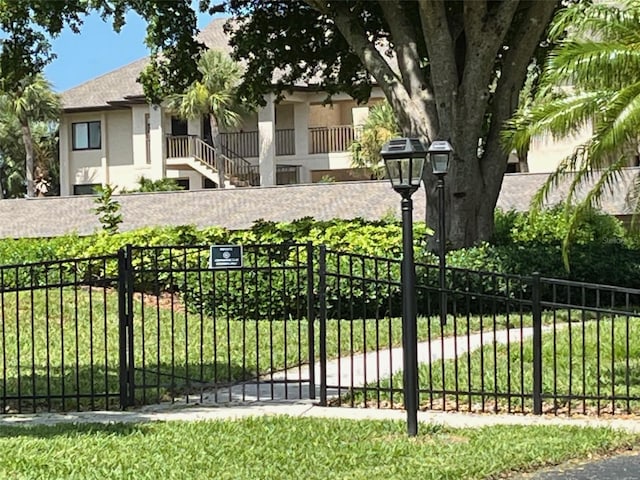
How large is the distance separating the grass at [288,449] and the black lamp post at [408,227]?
397 mm

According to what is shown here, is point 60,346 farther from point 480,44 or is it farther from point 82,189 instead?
point 82,189

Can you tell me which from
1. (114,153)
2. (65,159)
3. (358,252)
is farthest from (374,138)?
(358,252)

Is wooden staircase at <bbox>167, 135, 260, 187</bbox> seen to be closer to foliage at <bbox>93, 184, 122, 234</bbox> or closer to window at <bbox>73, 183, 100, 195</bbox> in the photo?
window at <bbox>73, 183, 100, 195</bbox>

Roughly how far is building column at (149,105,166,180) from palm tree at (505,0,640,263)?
3015 cm

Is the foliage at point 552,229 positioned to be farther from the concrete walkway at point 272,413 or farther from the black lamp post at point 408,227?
the black lamp post at point 408,227

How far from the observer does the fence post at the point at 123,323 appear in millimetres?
9797

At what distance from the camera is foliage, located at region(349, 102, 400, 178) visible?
34.7 meters

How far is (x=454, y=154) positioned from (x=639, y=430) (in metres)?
10.1

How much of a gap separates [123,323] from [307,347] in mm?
4082

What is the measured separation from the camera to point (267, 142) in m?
38.5

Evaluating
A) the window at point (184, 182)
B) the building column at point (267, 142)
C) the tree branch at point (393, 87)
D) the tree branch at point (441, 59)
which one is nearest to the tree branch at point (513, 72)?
the tree branch at point (441, 59)

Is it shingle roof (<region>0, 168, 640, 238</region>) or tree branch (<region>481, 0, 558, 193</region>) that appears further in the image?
shingle roof (<region>0, 168, 640, 238</region>)

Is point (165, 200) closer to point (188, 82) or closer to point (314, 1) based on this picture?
point (188, 82)

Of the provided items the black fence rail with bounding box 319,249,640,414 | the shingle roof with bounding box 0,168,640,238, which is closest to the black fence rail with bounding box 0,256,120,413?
the black fence rail with bounding box 319,249,640,414
